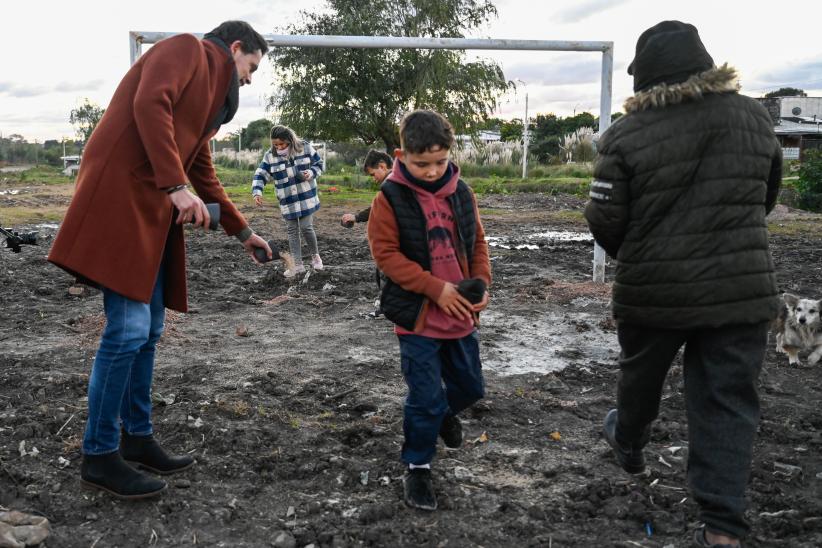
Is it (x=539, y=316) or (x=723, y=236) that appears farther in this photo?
(x=539, y=316)

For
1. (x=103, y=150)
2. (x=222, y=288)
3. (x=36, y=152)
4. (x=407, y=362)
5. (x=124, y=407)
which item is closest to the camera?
(x=103, y=150)

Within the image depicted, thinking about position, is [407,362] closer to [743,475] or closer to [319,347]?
[743,475]

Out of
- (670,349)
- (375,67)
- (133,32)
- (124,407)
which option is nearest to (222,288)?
(133,32)

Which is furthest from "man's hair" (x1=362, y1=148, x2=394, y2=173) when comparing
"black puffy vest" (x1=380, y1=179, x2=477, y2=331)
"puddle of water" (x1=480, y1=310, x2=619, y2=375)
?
"black puffy vest" (x1=380, y1=179, x2=477, y2=331)

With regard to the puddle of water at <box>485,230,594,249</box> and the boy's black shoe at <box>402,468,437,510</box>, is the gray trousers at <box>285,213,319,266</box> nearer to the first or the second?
the puddle of water at <box>485,230,594,249</box>

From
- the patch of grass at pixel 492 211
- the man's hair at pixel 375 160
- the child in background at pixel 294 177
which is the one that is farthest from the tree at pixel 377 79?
the man's hair at pixel 375 160

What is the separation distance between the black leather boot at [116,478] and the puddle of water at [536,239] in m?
9.11

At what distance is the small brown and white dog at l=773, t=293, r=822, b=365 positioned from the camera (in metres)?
5.88

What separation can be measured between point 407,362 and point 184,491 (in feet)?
3.87

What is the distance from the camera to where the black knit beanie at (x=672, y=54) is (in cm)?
287

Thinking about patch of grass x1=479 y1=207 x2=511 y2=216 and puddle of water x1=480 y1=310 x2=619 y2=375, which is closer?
puddle of water x1=480 y1=310 x2=619 y2=375

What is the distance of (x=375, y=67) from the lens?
22.0 m

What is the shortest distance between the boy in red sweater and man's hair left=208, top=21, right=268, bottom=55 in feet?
2.58

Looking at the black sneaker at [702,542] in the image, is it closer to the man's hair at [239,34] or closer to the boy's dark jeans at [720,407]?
the boy's dark jeans at [720,407]
